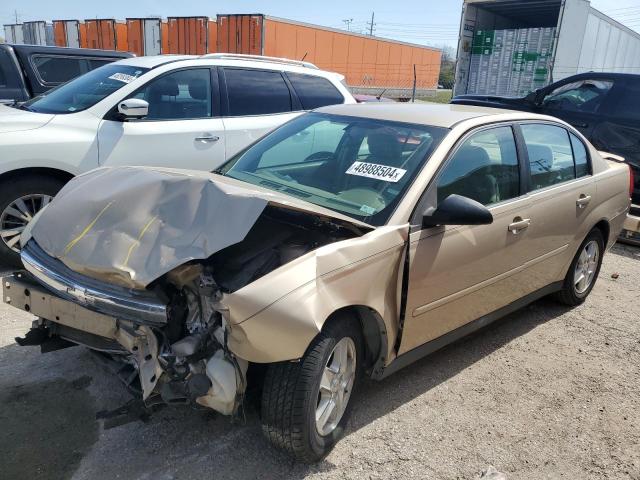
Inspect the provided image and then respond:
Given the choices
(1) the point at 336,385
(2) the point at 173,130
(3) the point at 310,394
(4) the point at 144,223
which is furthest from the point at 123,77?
(3) the point at 310,394

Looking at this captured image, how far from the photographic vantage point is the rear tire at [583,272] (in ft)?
15.6

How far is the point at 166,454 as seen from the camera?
9.09 ft

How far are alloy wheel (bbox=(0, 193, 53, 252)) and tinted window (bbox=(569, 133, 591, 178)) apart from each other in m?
4.49

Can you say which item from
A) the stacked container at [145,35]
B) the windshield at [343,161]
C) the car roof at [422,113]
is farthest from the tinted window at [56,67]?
the stacked container at [145,35]

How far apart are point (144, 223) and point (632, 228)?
→ 5.90 metres

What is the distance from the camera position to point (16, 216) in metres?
4.89

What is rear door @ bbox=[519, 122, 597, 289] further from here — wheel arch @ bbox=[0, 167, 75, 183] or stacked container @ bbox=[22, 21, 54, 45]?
stacked container @ bbox=[22, 21, 54, 45]

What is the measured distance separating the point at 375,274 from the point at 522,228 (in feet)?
4.82

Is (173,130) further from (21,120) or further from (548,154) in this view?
(548,154)

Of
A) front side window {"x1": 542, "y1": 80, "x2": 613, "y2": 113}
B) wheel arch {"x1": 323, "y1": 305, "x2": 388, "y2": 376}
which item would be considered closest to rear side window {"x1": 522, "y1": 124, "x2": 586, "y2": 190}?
wheel arch {"x1": 323, "y1": 305, "x2": 388, "y2": 376}

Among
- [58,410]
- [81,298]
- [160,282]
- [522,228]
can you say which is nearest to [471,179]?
[522,228]

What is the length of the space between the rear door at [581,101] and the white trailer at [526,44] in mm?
2811

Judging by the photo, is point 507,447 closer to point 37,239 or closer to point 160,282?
point 160,282

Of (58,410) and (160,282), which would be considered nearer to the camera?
(160,282)
